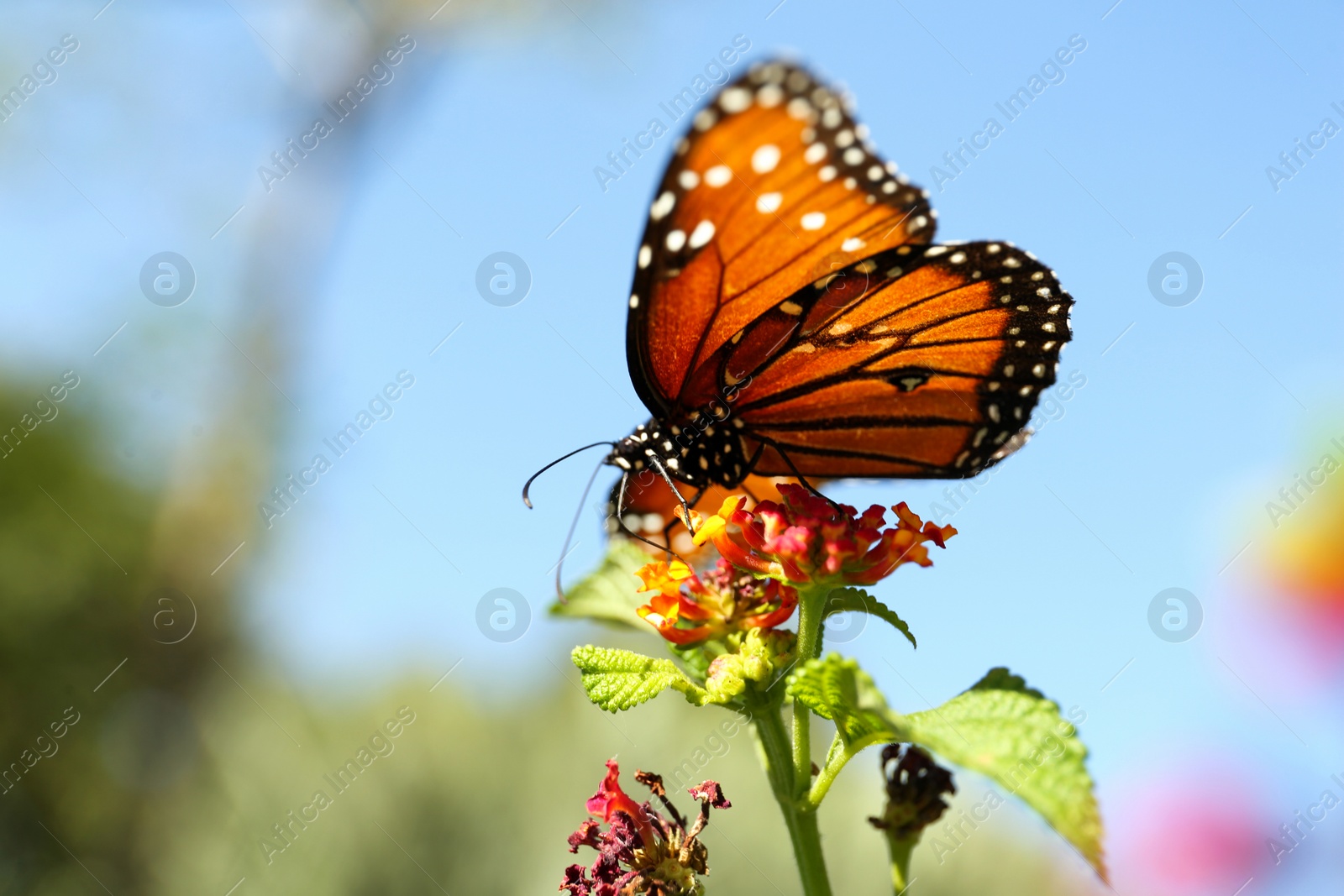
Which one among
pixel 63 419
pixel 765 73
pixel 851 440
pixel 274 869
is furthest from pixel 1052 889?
pixel 63 419

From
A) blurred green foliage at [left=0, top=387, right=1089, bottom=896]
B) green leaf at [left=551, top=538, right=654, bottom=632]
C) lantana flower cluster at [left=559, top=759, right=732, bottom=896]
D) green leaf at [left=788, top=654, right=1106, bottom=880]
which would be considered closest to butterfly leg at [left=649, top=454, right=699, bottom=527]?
green leaf at [left=551, top=538, right=654, bottom=632]

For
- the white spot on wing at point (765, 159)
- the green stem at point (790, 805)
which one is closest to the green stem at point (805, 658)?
the green stem at point (790, 805)

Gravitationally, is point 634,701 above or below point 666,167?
below

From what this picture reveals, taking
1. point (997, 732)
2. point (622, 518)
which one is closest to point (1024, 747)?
point (997, 732)

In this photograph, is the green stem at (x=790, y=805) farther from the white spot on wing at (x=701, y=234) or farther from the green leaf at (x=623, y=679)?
the white spot on wing at (x=701, y=234)

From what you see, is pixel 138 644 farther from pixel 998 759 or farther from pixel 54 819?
pixel 998 759
